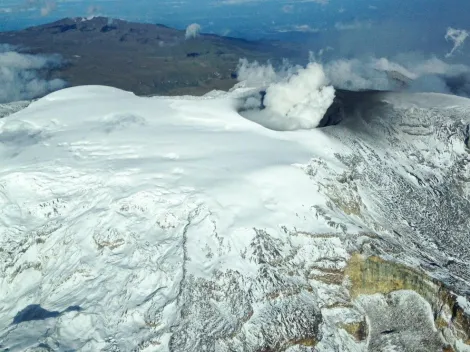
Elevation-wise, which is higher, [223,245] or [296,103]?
[296,103]

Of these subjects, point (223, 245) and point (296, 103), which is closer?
point (223, 245)

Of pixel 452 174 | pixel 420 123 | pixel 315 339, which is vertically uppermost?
pixel 420 123

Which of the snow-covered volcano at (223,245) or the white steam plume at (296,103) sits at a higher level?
the white steam plume at (296,103)

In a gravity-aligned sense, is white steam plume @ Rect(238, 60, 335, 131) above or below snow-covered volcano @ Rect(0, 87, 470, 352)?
above

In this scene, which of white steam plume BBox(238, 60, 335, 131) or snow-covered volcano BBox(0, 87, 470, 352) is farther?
white steam plume BBox(238, 60, 335, 131)

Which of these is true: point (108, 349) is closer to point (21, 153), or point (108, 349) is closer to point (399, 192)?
point (21, 153)

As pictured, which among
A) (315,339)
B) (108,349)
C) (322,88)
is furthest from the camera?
(322,88)

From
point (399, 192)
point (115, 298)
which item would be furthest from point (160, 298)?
point (399, 192)

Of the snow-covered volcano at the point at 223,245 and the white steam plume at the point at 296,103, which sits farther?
the white steam plume at the point at 296,103
